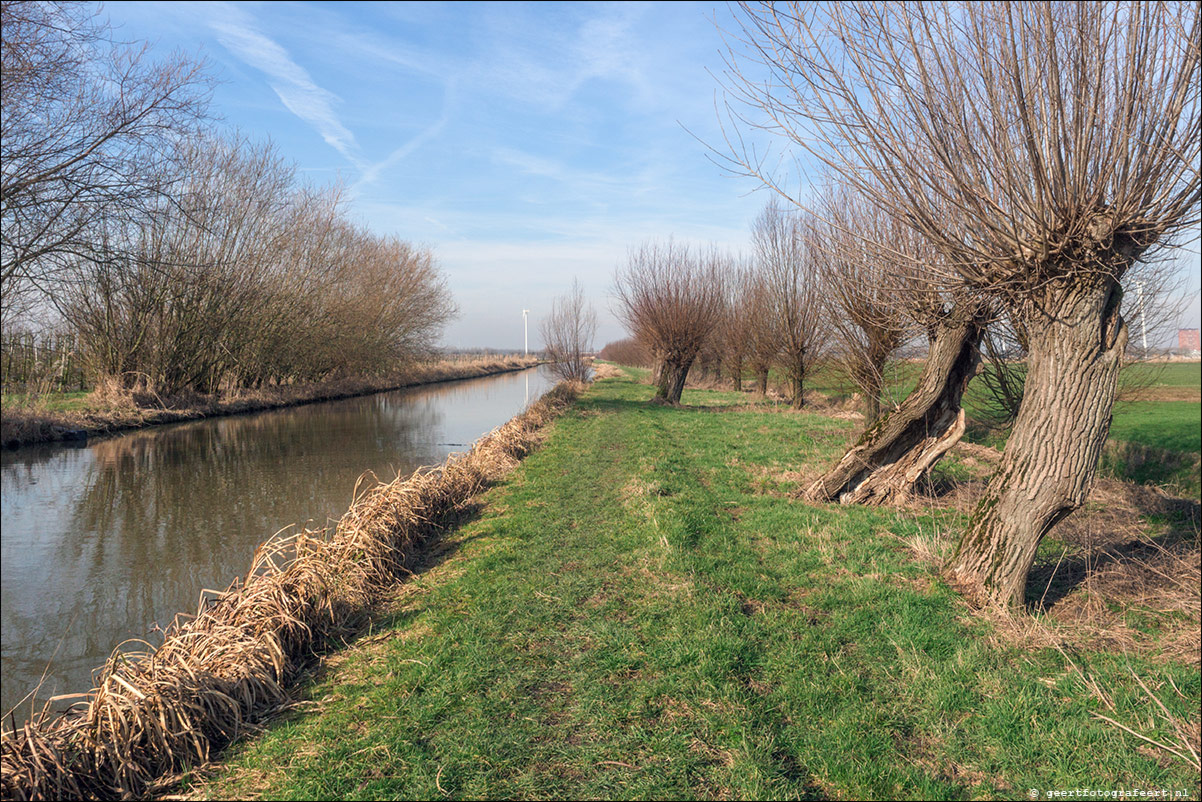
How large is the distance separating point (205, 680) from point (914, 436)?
787cm

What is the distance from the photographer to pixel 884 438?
323 inches

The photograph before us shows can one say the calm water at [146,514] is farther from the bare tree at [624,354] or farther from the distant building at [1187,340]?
the bare tree at [624,354]

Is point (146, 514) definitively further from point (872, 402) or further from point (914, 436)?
point (872, 402)

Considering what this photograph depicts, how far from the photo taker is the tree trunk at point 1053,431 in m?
4.56

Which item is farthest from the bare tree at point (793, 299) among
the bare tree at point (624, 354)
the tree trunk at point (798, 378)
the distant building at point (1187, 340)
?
the bare tree at point (624, 354)

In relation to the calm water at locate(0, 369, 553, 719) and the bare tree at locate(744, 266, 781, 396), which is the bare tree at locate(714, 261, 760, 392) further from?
the calm water at locate(0, 369, 553, 719)

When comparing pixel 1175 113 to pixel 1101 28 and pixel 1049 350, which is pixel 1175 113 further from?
pixel 1049 350

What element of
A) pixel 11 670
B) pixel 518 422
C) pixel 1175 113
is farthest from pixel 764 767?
pixel 518 422

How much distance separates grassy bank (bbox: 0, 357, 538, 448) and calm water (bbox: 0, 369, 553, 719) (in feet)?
2.10

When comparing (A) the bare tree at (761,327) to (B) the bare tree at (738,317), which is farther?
(B) the bare tree at (738,317)

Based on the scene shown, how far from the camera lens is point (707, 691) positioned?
12.4 ft

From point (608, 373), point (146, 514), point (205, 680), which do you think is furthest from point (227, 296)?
point (608, 373)

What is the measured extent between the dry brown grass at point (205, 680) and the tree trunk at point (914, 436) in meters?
5.62

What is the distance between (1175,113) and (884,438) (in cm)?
490
